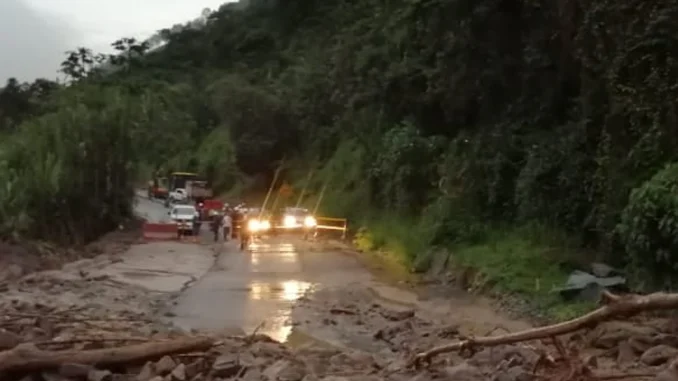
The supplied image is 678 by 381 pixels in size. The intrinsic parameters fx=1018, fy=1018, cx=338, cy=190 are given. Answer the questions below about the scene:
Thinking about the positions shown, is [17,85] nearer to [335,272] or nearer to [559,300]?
[335,272]

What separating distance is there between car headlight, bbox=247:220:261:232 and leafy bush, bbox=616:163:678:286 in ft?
82.8

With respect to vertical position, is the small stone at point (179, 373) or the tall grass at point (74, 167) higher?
the tall grass at point (74, 167)

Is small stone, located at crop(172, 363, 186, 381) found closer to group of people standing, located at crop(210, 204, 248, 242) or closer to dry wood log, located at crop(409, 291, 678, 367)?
dry wood log, located at crop(409, 291, 678, 367)

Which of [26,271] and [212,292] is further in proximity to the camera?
[26,271]

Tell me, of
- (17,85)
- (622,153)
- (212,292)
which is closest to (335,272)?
(212,292)

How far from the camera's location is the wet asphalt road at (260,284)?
1881cm

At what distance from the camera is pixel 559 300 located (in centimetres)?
2005

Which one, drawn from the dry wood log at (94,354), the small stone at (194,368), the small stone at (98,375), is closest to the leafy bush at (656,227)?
the dry wood log at (94,354)

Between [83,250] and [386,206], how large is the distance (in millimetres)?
11422

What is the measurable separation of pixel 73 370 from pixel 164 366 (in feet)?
3.34

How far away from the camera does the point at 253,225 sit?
4294cm

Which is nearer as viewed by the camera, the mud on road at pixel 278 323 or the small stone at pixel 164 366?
the mud on road at pixel 278 323

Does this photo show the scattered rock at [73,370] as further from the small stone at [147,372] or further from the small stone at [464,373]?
the small stone at [464,373]

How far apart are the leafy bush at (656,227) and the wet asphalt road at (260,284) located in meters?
6.27
